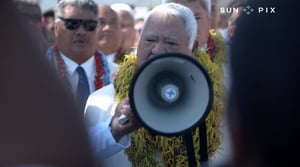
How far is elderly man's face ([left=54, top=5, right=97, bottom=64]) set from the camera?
12.4 ft

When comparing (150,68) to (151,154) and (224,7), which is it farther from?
(224,7)

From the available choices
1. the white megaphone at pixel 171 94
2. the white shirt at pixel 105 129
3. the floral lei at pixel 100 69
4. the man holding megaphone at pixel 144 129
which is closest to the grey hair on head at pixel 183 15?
the man holding megaphone at pixel 144 129

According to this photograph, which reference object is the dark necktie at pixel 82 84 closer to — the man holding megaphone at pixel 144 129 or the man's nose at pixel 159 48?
the man holding megaphone at pixel 144 129

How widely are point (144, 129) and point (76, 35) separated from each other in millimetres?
1268

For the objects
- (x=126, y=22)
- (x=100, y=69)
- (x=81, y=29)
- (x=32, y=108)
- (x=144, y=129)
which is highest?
(x=32, y=108)

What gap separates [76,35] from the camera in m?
3.82

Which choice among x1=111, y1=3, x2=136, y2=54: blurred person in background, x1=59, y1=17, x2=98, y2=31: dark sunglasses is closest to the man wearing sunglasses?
x1=59, y1=17, x2=98, y2=31: dark sunglasses

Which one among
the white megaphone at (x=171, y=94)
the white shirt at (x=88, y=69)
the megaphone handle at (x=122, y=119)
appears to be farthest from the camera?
the white shirt at (x=88, y=69)

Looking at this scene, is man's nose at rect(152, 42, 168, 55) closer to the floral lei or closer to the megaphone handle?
the megaphone handle

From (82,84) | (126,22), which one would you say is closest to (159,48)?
(82,84)

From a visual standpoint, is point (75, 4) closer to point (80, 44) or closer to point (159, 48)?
point (80, 44)

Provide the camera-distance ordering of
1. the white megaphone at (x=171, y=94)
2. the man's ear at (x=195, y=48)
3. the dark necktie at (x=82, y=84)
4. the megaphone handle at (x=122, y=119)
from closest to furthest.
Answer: the white megaphone at (x=171, y=94)
the megaphone handle at (x=122, y=119)
the man's ear at (x=195, y=48)
the dark necktie at (x=82, y=84)

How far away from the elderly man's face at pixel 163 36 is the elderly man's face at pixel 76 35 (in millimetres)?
997

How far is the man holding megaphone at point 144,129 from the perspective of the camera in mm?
2646
